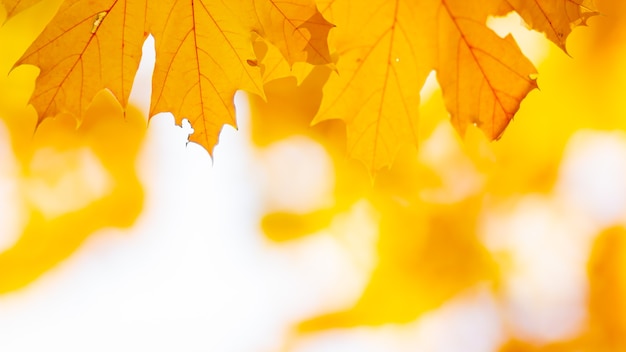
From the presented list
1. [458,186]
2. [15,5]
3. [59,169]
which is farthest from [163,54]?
[458,186]

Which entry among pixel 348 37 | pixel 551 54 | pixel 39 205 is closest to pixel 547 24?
pixel 348 37

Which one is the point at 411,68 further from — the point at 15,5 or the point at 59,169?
the point at 59,169

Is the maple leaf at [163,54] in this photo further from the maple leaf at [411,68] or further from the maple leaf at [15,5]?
the maple leaf at [411,68]

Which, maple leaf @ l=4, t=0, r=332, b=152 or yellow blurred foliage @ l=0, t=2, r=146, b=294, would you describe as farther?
yellow blurred foliage @ l=0, t=2, r=146, b=294

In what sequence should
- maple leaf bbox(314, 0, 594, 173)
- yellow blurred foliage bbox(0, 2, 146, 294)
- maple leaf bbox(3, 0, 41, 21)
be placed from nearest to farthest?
maple leaf bbox(3, 0, 41, 21), maple leaf bbox(314, 0, 594, 173), yellow blurred foliage bbox(0, 2, 146, 294)

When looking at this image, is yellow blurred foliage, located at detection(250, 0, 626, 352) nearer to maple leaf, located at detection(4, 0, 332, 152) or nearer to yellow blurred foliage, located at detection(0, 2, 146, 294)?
yellow blurred foliage, located at detection(0, 2, 146, 294)

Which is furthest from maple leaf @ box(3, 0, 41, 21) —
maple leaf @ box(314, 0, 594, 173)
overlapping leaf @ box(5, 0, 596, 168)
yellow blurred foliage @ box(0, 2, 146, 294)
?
yellow blurred foliage @ box(0, 2, 146, 294)

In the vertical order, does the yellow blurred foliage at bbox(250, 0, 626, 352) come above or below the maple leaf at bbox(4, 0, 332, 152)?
above
